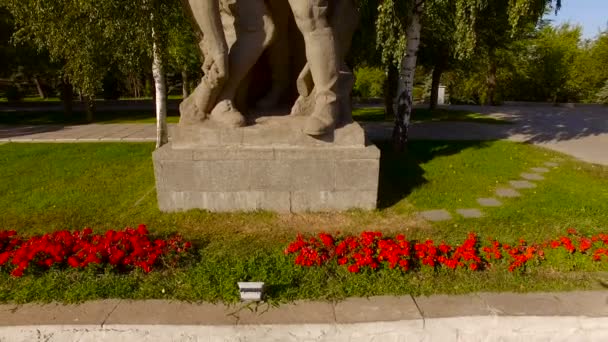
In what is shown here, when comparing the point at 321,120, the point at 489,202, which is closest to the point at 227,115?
the point at 321,120

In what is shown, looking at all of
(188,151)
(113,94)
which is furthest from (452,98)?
(188,151)

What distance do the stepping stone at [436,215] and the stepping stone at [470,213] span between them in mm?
169

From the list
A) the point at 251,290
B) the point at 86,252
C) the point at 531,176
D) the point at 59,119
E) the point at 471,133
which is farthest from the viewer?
the point at 59,119

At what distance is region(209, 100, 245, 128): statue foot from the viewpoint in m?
4.70

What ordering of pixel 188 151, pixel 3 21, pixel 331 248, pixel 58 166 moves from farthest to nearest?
pixel 3 21 < pixel 58 166 < pixel 188 151 < pixel 331 248

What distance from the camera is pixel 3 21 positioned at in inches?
605

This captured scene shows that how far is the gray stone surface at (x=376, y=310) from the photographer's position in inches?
108

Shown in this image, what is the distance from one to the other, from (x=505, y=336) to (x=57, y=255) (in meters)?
3.44

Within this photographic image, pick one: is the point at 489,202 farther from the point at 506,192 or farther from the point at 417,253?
the point at 417,253

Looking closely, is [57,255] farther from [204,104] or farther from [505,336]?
[505,336]

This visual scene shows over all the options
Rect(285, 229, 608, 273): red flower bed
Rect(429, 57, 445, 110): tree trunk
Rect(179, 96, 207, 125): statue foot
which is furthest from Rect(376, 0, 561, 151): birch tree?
Rect(429, 57, 445, 110): tree trunk

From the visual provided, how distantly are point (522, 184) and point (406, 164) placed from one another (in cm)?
194

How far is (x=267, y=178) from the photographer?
15.6ft

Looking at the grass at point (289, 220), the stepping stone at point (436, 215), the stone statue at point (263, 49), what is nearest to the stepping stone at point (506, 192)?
the grass at point (289, 220)
